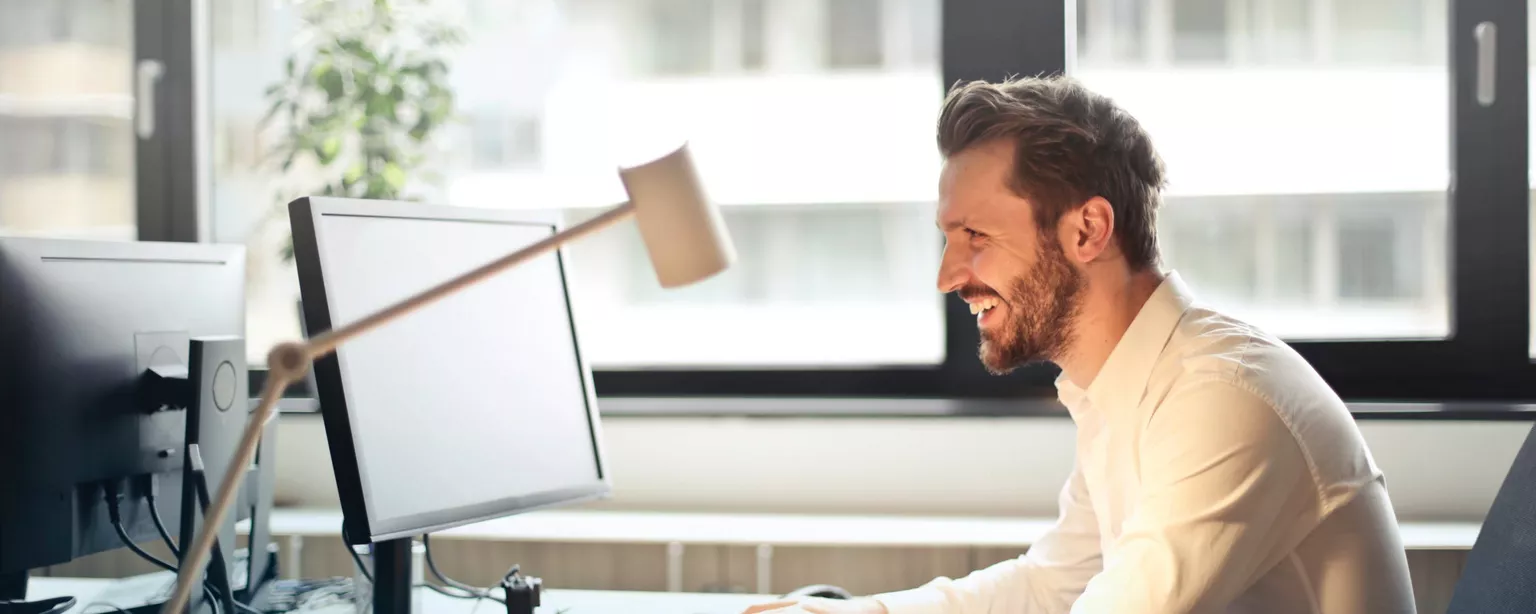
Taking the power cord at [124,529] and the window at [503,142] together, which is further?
the window at [503,142]

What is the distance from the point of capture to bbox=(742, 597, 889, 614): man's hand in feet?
4.20

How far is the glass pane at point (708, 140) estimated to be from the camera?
2.48m

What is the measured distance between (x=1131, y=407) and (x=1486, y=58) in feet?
5.10

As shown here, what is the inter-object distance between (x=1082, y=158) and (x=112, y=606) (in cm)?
132

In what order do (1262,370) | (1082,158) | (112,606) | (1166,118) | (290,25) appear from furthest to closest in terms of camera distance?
(290,25) → (1166,118) → (112,606) → (1082,158) → (1262,370)

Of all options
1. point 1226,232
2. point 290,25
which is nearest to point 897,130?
point 1226,232

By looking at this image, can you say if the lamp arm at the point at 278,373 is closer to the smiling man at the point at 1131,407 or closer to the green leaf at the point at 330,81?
the smiling man at the point at 1131,407

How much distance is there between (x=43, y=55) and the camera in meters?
2.70

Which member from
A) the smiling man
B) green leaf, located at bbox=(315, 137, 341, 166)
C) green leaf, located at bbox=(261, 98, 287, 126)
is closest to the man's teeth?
the smiling man

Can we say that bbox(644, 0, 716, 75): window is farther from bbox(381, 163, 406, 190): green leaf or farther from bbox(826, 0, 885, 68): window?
bbox(381, 163, 406, 190): green leaf

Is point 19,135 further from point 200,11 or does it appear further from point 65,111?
point 200,11

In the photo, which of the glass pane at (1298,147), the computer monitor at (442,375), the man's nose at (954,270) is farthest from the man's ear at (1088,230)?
the glass pane at (1298,147)

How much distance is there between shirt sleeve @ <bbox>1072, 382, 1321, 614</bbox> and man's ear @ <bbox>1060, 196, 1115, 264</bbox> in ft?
0.80

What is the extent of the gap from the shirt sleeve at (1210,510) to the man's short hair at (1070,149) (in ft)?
0.93
